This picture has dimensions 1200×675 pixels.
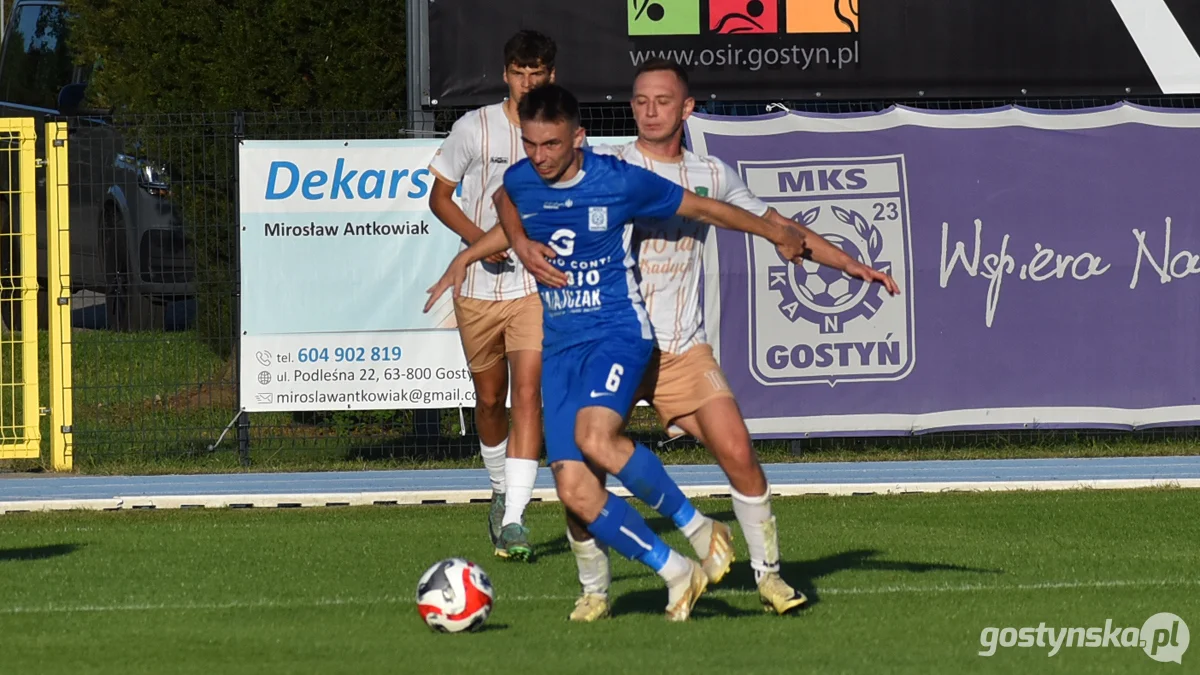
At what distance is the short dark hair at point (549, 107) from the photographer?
255 inches

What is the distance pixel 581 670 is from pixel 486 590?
891 millimetres

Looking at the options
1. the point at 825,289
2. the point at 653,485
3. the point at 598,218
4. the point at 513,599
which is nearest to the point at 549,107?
the point at 598,218

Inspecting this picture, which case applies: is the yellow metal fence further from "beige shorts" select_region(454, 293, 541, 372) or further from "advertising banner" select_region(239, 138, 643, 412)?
"beige shorts" select_region(454, 293, 541, 372)

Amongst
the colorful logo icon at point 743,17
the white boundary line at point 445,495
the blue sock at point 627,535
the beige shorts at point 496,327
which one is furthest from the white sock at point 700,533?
the colorful logo icon at point 743,17

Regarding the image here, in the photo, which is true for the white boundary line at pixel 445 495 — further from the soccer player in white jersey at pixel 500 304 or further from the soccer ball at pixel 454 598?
the soccer ball at pixel 454 598

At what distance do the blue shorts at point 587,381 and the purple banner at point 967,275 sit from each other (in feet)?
21.1

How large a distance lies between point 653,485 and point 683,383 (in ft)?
1.37

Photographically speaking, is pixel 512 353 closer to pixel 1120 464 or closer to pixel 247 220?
pixel 247 220

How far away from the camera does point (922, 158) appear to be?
44.1 ft

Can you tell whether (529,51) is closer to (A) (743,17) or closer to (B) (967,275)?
(A) (743,17)

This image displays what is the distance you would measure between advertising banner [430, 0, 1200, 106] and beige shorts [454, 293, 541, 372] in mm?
5087

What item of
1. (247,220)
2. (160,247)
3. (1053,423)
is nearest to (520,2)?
(247,220)

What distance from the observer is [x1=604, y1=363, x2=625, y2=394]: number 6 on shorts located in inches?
263

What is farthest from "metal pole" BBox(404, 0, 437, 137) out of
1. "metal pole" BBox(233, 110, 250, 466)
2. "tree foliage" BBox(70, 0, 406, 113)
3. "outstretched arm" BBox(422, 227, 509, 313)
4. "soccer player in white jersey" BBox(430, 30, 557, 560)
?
"outstretched arm" BBox(422, 227, 509, 313)
